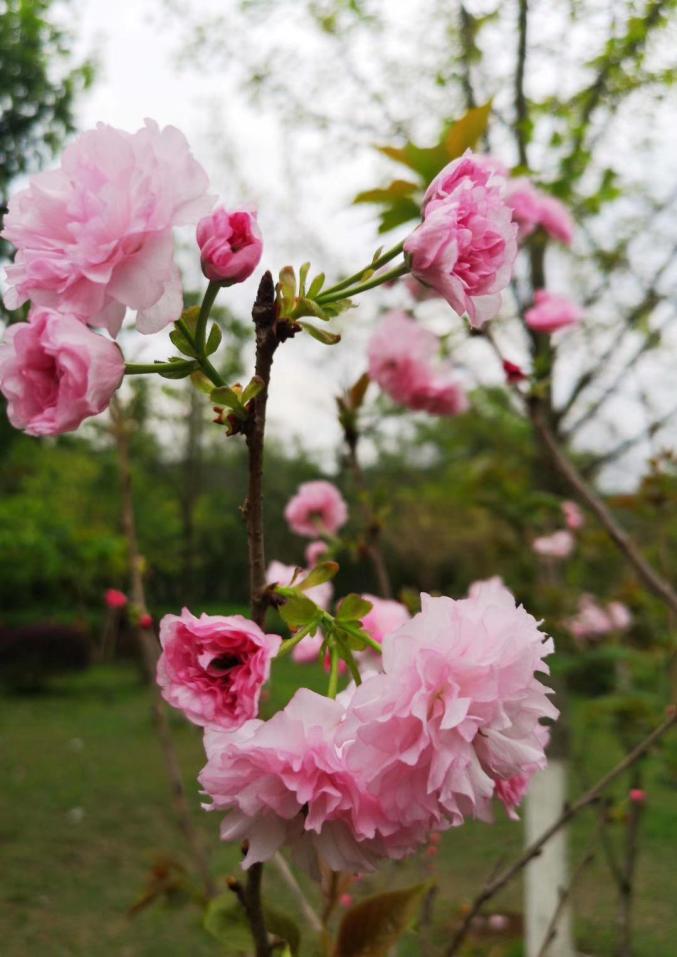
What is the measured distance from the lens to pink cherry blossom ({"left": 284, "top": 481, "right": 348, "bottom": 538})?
119 centimetres

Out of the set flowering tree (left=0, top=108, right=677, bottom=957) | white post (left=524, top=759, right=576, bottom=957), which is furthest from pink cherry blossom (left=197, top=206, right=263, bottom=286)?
white post (left=524, top=759, right=576, bottom=957)

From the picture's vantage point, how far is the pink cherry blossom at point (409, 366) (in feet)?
3.96

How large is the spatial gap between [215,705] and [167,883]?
971 mm

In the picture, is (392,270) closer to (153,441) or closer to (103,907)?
(103,907)

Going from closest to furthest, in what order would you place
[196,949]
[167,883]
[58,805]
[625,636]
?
[167,883] → [196,949] → [625,636] → [58,805]

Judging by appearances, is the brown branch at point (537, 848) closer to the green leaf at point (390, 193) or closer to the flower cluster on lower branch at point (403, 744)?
the flower cluster on lower branch at point (403, 744)

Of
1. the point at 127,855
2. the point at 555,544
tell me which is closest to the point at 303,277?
the point at 555,544

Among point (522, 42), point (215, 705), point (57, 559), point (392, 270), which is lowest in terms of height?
point (215, 705)

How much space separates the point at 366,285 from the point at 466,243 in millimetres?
62

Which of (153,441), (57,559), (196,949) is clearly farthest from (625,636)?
(153,441)

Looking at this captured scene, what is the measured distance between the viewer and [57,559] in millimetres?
8070

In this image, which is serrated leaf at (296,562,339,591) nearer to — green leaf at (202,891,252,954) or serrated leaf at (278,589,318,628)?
serrated leaf at (278,589,318,628)

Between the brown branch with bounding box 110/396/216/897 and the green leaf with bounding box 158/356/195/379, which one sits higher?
the green leaf with bounding box 158/356/195/379

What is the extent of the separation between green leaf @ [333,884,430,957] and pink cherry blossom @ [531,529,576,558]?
5.99ft
